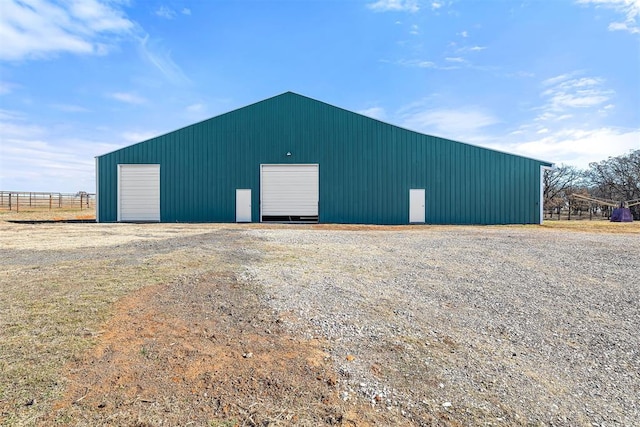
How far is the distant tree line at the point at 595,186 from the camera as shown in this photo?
36.8m

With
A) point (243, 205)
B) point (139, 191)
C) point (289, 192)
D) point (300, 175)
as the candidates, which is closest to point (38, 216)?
point (139, 191)

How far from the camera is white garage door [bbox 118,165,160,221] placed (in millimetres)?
20156

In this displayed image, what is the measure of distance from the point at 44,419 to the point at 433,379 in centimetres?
269

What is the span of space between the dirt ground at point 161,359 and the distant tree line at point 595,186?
38779 mm

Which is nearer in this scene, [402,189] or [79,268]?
[79,268]

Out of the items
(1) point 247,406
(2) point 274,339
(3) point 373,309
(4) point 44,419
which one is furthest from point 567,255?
(4) point 44,419

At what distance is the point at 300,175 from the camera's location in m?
20.0

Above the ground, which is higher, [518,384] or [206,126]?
[206,126]

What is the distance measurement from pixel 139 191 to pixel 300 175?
372 inches

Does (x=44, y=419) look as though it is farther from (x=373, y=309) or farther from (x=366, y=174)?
(x=366, y=174)

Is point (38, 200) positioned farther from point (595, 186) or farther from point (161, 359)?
point (595, 186)

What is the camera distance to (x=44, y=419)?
2170 mm

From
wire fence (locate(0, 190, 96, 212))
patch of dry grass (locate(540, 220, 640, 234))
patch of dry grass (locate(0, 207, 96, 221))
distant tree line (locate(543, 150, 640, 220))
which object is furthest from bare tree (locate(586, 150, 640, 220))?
wire fence (locate(0, 190, 96, 212))

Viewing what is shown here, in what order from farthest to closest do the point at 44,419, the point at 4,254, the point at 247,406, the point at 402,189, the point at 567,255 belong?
the point at 402,189 < the point at 567,255 < the point at 4,254 < the point at 247,406 < the point at 44,419
